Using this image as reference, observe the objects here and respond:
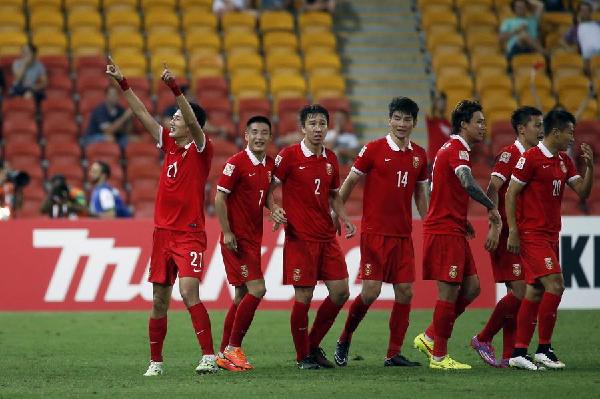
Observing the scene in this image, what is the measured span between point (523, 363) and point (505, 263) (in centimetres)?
94

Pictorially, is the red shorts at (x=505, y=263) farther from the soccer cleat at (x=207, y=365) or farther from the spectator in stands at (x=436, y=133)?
the spectator in stands at (x=436, y=133)

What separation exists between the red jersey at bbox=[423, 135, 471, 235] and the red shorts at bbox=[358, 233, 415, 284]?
0.35 meters

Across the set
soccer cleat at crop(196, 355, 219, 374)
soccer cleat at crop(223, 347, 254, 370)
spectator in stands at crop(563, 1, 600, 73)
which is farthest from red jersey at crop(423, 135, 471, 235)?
spectator in stands at crop(563, 1, 600, 73)

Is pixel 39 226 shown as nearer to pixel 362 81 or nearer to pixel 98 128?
pixel 98 128

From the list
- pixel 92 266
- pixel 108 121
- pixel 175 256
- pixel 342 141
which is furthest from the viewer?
pixel 342 141

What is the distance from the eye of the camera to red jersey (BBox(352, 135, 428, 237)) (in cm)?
1145

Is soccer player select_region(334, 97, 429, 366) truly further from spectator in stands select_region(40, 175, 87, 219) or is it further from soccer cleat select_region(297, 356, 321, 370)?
spectator in stands select_region(40, 175, 87, 219)

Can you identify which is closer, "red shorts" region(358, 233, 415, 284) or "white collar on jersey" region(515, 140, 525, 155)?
"red shorts" region(358, 233, 415, 284)

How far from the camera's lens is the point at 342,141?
21.4 metres

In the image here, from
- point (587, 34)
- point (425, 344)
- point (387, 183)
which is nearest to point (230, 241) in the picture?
point (387, 183)

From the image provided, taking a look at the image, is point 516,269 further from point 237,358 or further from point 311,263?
point 237,358

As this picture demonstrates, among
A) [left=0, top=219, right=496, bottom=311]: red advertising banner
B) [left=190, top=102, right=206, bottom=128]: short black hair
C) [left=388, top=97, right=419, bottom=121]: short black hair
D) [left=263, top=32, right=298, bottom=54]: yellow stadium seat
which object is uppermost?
[left=263, top=32, right=298, bottom=54]: yellow stadium seat

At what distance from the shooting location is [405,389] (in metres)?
9.64

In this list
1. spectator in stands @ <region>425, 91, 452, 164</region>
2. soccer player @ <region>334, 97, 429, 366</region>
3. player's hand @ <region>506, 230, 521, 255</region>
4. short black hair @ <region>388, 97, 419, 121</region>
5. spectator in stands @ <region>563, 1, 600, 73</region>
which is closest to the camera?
player's hand @ <region>506, 230, 521, 255</region>
